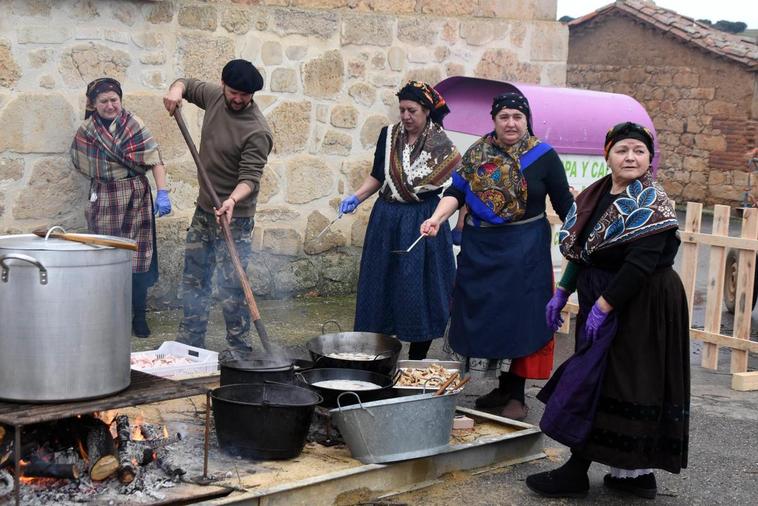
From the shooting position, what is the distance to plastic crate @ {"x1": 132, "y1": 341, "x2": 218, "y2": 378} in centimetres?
568

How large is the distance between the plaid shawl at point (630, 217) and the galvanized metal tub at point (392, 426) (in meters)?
0.97

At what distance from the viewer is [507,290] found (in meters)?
5.61

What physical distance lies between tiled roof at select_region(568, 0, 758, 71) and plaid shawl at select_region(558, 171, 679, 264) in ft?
45.9

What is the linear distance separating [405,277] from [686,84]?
1374 centimetres

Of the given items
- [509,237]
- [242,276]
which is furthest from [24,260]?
[509,237]

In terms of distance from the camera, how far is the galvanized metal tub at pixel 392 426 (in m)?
4.43

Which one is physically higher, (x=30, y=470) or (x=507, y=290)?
(x=507, y=290)

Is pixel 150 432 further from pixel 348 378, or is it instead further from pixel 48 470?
pixel 348 378

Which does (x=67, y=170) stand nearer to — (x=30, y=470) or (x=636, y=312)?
(x=30, y=470)

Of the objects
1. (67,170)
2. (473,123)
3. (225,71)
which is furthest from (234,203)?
(473,123)

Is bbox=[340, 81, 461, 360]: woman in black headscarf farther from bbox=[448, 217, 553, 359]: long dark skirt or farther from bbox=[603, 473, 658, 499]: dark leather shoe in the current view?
bbox=[603, 473, 658, 499]: dark leather shoe

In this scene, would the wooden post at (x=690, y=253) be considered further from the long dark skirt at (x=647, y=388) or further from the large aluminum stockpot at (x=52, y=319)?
the large aluminum stockpot at (x=52, y=319)

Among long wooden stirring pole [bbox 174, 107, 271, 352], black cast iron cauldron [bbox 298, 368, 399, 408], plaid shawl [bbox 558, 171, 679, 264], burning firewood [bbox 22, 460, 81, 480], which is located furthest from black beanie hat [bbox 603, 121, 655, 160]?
burning firewood [bbox 22, 460, 81, 480]

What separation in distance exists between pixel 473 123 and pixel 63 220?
126 inches
